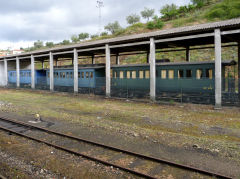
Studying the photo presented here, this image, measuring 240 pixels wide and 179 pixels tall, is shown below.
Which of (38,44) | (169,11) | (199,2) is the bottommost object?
(38,44)

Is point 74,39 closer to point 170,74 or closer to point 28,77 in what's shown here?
point 28,77

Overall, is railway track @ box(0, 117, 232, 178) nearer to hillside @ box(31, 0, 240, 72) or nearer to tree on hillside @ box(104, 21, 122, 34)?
hillside @ box(31, 0, 240, 72)

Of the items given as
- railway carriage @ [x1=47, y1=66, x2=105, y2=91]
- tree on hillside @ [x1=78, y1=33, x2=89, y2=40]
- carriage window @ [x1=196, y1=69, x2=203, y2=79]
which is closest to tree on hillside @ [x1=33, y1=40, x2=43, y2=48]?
tree on hillside @ [x1=78, y1=33, x2=89, y2=40]

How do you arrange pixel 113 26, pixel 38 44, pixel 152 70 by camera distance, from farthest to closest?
pixel 38 44 → pixel 113 26 → pixel 152 70

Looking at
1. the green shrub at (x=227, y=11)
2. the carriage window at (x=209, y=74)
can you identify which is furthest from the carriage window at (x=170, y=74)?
the green shrub at (x=227, y=11)

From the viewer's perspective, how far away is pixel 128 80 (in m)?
22.4

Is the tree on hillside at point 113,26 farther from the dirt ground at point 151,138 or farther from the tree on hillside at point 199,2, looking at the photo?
the dirt ground at point 151,138

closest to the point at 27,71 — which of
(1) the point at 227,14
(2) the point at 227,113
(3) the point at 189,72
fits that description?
(3) the point at 189,72

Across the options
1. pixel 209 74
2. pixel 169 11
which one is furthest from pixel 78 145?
pixel 169 11

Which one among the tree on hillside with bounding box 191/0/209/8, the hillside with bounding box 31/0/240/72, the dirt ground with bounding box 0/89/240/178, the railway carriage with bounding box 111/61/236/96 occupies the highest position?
the tree on hillside with bounding box 191/0/209/8

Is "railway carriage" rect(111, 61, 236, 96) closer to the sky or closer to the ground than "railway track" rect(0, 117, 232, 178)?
closer to the sky

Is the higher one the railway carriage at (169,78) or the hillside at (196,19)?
the hillside at (196,19)

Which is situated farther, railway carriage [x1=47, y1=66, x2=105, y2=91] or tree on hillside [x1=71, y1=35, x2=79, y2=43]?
tree on hillside [x1=71, y1=35, x2=79, y2=43]

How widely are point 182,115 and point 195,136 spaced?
184 inches
